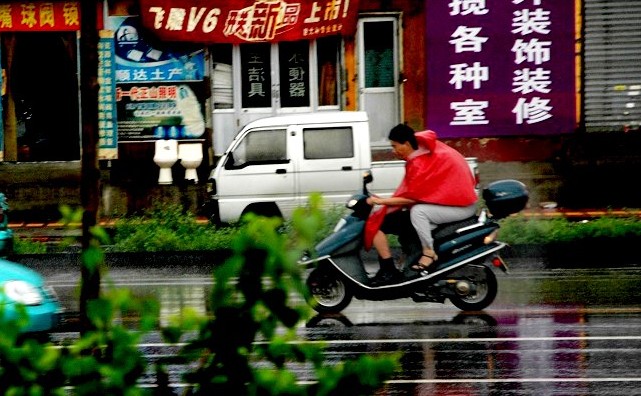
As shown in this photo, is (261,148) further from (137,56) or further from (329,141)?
(137,56)

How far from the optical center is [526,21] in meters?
22.8

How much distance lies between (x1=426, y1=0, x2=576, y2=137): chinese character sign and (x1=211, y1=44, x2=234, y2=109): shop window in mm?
3822

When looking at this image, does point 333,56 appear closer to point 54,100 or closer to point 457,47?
point 457,47

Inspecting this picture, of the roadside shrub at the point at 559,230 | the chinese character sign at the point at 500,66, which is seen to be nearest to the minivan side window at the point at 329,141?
the roadside shrub at the point at 559,230

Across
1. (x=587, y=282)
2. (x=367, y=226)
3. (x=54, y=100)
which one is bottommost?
(x=587, y=282)

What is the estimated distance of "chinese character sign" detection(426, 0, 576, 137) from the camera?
22.8 metres

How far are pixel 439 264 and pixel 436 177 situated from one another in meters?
0.79

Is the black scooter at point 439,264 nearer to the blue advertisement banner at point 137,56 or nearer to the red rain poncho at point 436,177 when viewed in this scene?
the red rain poncho at point 436,177

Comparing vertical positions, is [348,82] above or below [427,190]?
above

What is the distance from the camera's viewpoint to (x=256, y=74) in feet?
77.0

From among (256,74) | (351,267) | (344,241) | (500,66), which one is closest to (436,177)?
(344,241)

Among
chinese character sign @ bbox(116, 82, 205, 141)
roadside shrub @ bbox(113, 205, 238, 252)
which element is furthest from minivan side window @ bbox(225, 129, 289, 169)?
chinese character sign @ bbox(116, 82, 205, 141)

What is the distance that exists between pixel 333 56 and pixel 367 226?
41.7ft

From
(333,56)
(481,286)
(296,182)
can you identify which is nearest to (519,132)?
(333,56)
